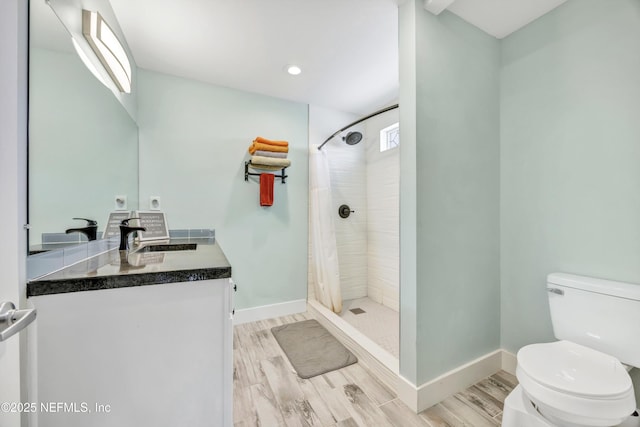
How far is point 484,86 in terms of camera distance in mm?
1705

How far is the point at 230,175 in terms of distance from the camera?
242 cm

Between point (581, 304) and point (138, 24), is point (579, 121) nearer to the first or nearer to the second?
point (581, 304)

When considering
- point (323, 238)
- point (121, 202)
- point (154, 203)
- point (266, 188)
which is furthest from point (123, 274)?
point (323, 238)

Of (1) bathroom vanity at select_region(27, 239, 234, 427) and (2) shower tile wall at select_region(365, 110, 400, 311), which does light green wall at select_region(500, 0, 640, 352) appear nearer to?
(2) shower tile wall at select_region(365, 110, 400, 311)

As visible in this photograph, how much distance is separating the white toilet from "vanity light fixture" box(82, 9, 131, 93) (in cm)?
259

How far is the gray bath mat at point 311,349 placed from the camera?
176 centimetres

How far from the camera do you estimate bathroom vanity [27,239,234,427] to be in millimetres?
740

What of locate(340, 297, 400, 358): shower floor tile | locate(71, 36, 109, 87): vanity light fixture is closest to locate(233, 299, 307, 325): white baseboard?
locate(340, 297, 400, 358): shower floor tile

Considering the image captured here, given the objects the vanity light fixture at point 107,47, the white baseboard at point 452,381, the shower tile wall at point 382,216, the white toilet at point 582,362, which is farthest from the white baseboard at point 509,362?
the vanity light fixture at point 107,47

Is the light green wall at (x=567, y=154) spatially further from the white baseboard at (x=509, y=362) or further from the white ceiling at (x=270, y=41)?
the white ceiling at (x=270, y=41)

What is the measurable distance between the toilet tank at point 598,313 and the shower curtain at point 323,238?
1.68 meters

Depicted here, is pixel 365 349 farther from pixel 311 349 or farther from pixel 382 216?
pixel 382 216

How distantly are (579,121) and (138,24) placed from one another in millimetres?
2853

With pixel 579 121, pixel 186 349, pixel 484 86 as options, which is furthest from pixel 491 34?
pixel 186 349
